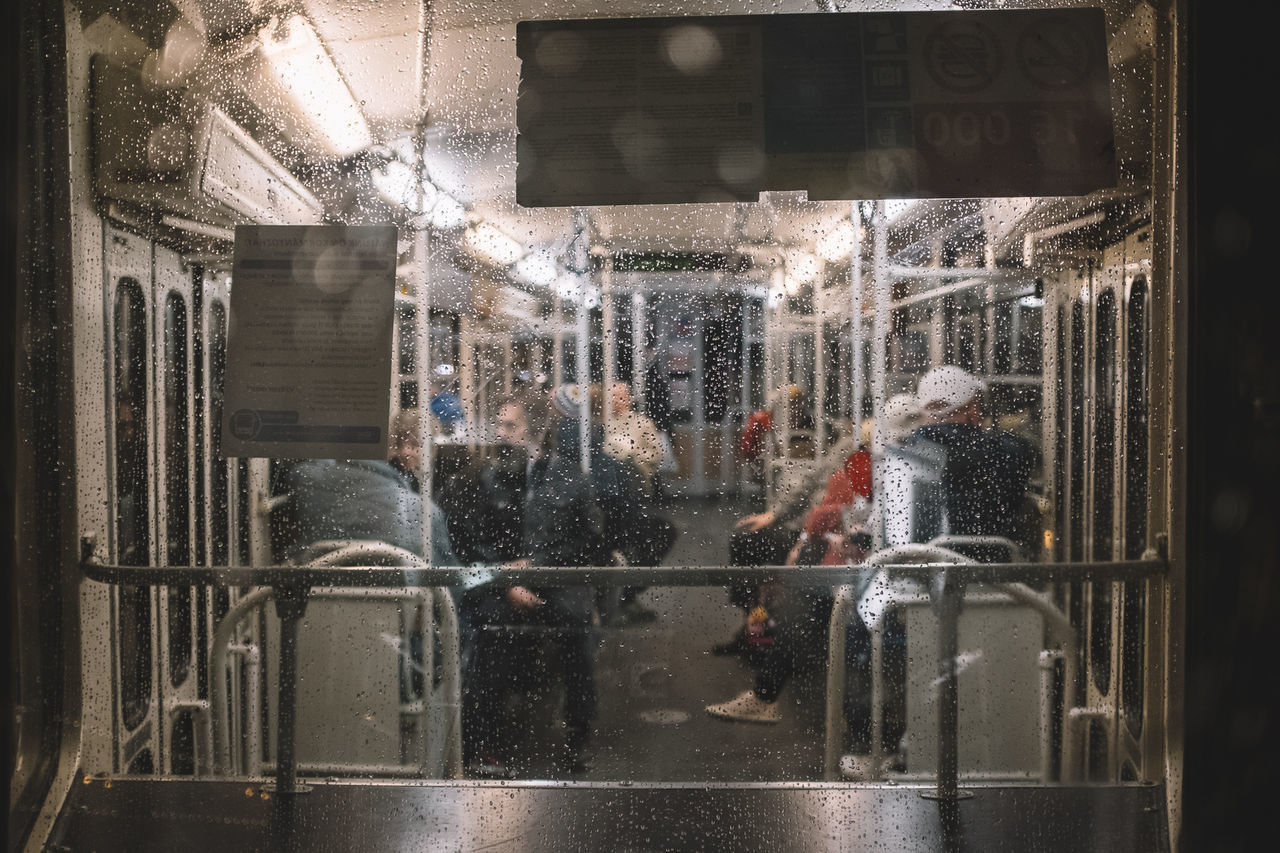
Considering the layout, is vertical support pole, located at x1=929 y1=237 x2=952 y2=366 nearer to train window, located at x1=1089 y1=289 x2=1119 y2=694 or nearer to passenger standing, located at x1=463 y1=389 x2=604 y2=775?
train window, located at x1=1089 y1=289 x2=1119 y2=694

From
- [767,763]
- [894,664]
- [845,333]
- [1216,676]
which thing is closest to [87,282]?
[845,333]

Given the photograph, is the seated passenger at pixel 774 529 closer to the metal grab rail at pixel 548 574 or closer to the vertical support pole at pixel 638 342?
the metal grab rail at pixel 548 574

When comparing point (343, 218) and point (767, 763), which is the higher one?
point (343, 218)

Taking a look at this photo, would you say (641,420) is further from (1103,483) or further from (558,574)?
(1103,483)

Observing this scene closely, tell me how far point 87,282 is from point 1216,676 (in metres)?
1.83

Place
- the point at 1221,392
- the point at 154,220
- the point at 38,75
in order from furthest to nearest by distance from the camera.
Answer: the point at 154,220, the point at 38,75, the point at 1221,392

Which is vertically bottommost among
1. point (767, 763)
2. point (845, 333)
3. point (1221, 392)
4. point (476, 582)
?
point (767, 763)

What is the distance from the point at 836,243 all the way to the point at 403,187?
0.72 m

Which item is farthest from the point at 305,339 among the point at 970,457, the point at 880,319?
the point at 970,457

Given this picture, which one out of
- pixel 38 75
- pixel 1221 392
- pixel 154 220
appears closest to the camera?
pixel 1221 392

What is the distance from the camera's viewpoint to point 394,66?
1.39 metres

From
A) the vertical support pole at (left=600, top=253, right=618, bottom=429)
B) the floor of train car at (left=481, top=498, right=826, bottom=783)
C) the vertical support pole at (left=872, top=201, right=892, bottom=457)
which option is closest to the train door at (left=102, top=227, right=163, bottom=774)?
the floor of train car at (left=481, top=498, right=826, bottom=783)

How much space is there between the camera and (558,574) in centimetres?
141

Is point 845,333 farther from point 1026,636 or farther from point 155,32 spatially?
point 155,32
